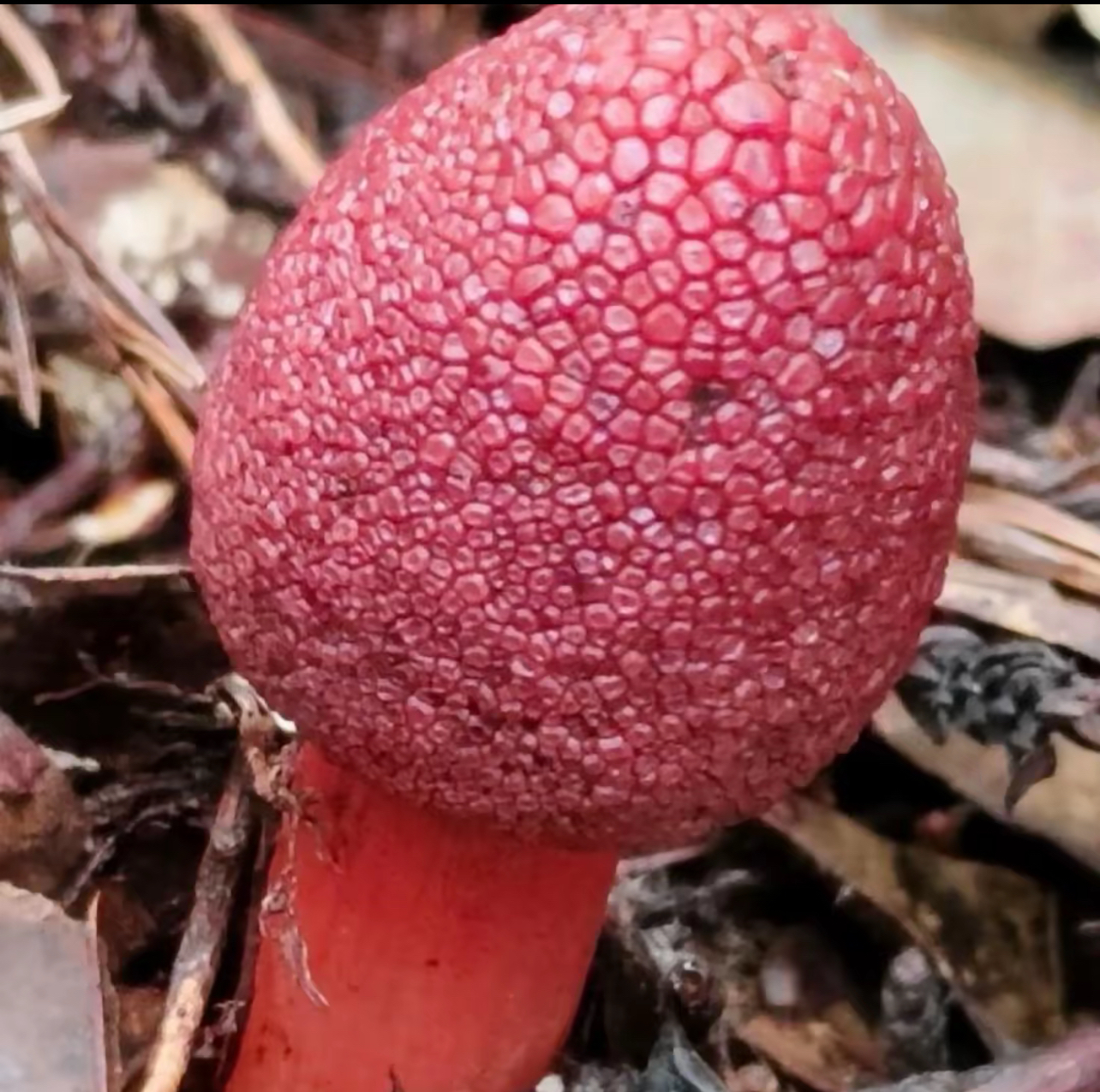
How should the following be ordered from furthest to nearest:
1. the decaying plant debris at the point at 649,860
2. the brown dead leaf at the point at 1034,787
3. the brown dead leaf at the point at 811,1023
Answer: the brown dead leaf at the point at 1034,787 → the brown dead leaf at the point at 811,1023 → the decaying plant debris at the point at 649,860

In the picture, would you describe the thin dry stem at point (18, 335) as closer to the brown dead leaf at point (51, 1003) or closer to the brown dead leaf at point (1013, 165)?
the brown dead leaf at point (51, 1003)

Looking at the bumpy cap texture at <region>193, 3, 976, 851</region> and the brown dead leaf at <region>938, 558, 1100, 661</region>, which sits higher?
the bumpy cap texture at <region>193, 3, 976, 851</region>

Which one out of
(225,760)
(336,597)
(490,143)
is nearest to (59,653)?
(225,760)

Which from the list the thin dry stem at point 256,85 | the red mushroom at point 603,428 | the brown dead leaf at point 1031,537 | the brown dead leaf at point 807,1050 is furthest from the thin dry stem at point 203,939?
the thin dry stem at point 256,85

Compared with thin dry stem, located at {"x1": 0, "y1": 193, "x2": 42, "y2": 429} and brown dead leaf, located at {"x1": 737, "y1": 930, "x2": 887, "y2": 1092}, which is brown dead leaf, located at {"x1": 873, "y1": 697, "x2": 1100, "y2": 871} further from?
thin dry stem, located at {"x1": 0, "y1": 193, "x2": 42, "y2": 429}

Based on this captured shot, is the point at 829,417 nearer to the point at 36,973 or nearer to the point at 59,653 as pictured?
the point at 36,973

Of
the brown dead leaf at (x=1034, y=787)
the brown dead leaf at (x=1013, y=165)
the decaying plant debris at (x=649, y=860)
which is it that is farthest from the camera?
the brown dead leaf at (x=1013, y=165)

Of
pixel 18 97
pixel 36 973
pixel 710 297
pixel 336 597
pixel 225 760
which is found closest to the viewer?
pixel 710 297

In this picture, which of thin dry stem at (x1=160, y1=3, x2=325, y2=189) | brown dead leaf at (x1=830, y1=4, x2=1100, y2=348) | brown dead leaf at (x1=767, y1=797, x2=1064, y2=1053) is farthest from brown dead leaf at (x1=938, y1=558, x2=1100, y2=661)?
thin dry stem at (x1=160, y1=3, x2=325, y2=189)
